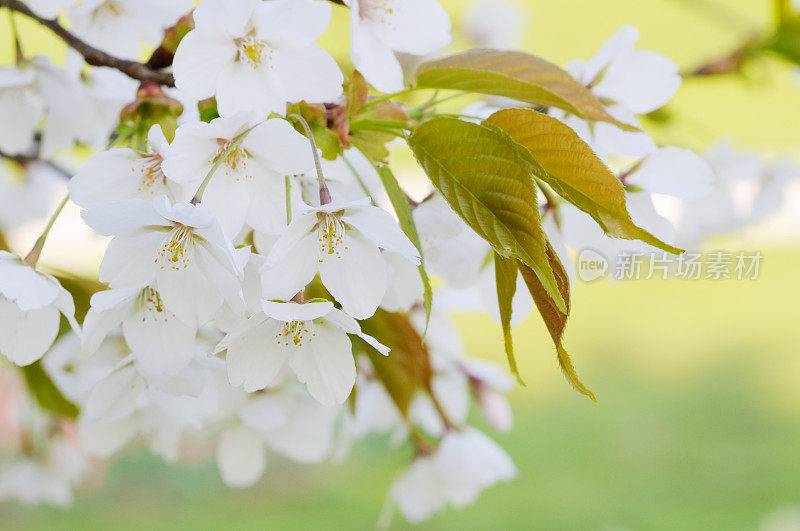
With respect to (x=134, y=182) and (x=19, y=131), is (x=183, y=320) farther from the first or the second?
(x=19, y=131)

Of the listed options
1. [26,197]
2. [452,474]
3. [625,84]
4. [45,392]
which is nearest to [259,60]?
[625,84]

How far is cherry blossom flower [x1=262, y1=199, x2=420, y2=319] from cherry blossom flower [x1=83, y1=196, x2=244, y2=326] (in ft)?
0.09

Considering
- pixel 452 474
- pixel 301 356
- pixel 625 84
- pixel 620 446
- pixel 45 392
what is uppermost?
pixel 625 84

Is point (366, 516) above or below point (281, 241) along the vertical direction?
below

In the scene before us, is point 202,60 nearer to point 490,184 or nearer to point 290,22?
point 290,22

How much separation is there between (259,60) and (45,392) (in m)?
0.38

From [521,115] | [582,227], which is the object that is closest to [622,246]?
[582,227]

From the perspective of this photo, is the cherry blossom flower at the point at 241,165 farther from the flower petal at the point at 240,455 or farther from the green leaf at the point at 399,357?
the flower petal at the point at 240,455

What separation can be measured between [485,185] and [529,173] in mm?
23

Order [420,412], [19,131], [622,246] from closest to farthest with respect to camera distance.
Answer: [622,246], [19,131], [420,412]

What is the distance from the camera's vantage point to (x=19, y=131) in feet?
2.18

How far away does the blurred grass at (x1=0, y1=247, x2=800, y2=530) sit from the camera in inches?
96.6

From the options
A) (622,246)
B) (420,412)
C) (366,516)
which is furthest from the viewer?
(366,516)

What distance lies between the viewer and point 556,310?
0.42 m
